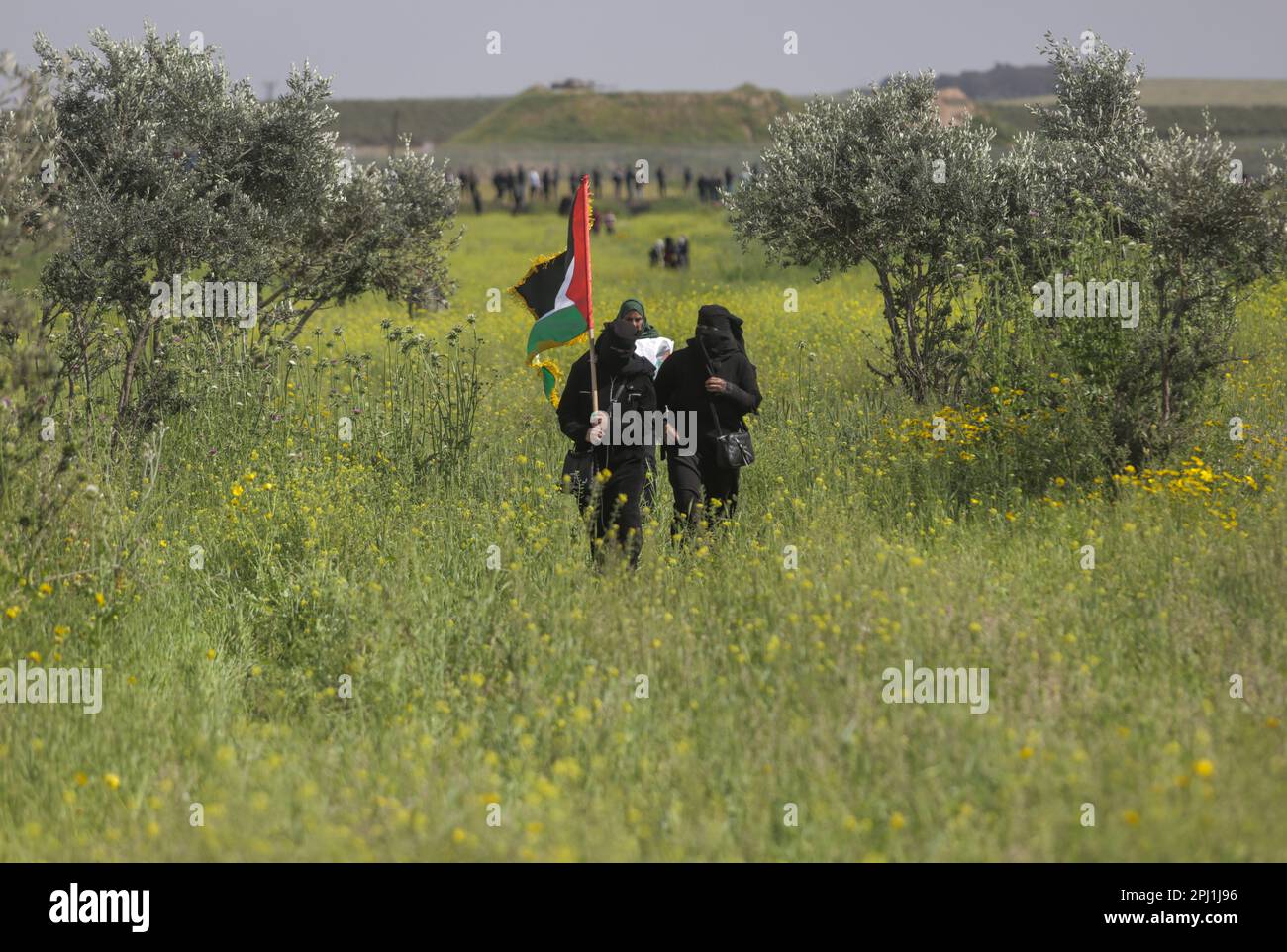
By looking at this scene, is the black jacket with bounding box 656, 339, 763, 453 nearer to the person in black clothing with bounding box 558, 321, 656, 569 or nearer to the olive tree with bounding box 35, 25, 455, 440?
the person in black clothing with bounding box 558, 321, 656, 569

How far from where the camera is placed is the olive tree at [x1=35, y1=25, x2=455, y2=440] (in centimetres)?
1103

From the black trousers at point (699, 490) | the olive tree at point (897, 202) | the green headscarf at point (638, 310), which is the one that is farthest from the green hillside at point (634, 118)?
the black trousers at point (699, 490)

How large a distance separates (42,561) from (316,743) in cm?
251

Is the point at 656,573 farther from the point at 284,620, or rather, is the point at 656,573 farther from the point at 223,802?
the point at 223,802

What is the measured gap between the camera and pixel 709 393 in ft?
28.1

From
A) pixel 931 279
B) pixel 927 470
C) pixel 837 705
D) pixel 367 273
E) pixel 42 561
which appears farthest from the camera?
pixel 367 273

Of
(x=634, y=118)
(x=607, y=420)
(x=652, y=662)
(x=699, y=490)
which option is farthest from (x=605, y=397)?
(x=634, y=118)

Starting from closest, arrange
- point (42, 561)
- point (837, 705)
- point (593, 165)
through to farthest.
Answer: point (837, 705) → point (42, 561) → point (593, 165)

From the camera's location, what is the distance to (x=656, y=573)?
7.44 m

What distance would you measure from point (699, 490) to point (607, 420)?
912 millimetres

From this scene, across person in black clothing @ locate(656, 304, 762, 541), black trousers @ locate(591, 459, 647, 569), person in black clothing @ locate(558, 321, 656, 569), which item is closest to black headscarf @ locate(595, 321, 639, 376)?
person in black clothing @ locate(558, 321, 656, 569)

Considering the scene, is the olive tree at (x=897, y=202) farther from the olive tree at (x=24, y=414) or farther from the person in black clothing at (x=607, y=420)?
the olive tree at (x=24, y=414)

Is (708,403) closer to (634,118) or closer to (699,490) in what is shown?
(699,490)
